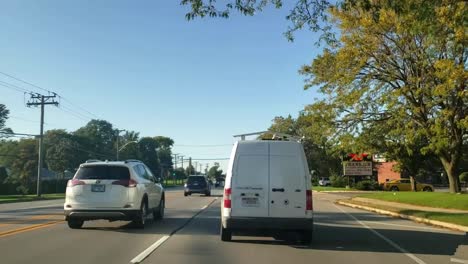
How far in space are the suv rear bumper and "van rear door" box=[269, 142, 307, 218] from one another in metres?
4.60

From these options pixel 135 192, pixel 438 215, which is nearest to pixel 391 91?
pixel 438 215


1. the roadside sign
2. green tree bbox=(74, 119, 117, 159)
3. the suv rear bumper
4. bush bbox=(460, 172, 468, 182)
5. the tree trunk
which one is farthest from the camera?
green tree bbox=(74, 119, 117, 159)

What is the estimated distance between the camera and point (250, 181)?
41.3 feet

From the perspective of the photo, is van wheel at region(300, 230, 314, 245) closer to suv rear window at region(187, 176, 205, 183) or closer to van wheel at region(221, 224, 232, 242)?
van wheel at region(221, 224, 232, 242)

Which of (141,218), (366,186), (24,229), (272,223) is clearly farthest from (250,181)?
(366,186)

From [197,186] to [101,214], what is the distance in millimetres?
29421

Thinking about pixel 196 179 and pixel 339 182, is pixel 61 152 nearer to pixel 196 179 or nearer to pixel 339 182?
pixel 339 182

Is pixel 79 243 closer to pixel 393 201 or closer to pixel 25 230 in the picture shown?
pixel 25 230

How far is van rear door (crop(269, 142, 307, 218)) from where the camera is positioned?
12.4 meters

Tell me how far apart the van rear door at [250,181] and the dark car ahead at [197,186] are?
105 ft

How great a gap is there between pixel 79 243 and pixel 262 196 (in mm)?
4135

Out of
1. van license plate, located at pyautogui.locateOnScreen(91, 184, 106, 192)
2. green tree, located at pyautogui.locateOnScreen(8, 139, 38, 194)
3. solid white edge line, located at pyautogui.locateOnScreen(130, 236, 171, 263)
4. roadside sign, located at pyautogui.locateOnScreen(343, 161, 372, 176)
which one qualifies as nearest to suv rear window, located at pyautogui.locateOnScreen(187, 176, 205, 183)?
roadside sign, located at pyautogui.locateOnScreen(343, 161, 372, 176)

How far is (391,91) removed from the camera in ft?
111

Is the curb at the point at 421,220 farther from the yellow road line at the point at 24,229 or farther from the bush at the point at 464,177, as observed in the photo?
the bush at the point at 464,177
